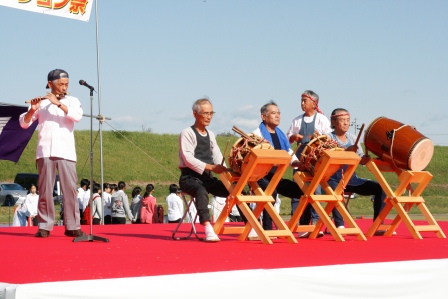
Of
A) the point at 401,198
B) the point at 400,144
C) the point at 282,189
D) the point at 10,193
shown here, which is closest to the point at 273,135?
the point at 282,189

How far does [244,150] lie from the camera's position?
676cm

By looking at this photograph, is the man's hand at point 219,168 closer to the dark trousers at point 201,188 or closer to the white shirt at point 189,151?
the white shirt at point 189,151

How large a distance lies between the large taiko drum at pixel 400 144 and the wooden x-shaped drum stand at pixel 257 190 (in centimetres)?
129

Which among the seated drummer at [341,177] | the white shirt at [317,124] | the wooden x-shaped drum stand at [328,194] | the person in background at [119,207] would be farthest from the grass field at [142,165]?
the wooden x-shaped drum stand at [328,194]

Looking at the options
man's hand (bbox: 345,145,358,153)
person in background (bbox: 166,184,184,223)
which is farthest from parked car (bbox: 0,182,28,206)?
man's hand (bbox: 345,145,358,153)

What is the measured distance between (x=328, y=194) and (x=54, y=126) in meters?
2.68

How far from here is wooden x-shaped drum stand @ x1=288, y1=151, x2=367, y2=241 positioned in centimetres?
686

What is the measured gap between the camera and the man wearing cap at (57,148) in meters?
7.02

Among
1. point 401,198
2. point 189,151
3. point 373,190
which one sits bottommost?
point 373,190

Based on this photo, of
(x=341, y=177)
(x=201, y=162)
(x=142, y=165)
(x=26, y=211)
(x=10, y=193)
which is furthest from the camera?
(x=142, y=165)

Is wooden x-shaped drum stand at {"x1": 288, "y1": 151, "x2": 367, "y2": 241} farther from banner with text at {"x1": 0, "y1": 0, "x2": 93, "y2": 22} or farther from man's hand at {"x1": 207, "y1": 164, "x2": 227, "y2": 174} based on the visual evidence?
banner with text at {"x1": 0, "y1": 0, "x2": 93, "y2": 22}

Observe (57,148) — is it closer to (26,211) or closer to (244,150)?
(244,150)

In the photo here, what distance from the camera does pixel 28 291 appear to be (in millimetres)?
3215

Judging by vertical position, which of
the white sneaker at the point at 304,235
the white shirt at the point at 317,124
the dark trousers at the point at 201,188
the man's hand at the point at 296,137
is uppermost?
the white shirt at the point at 317,124
